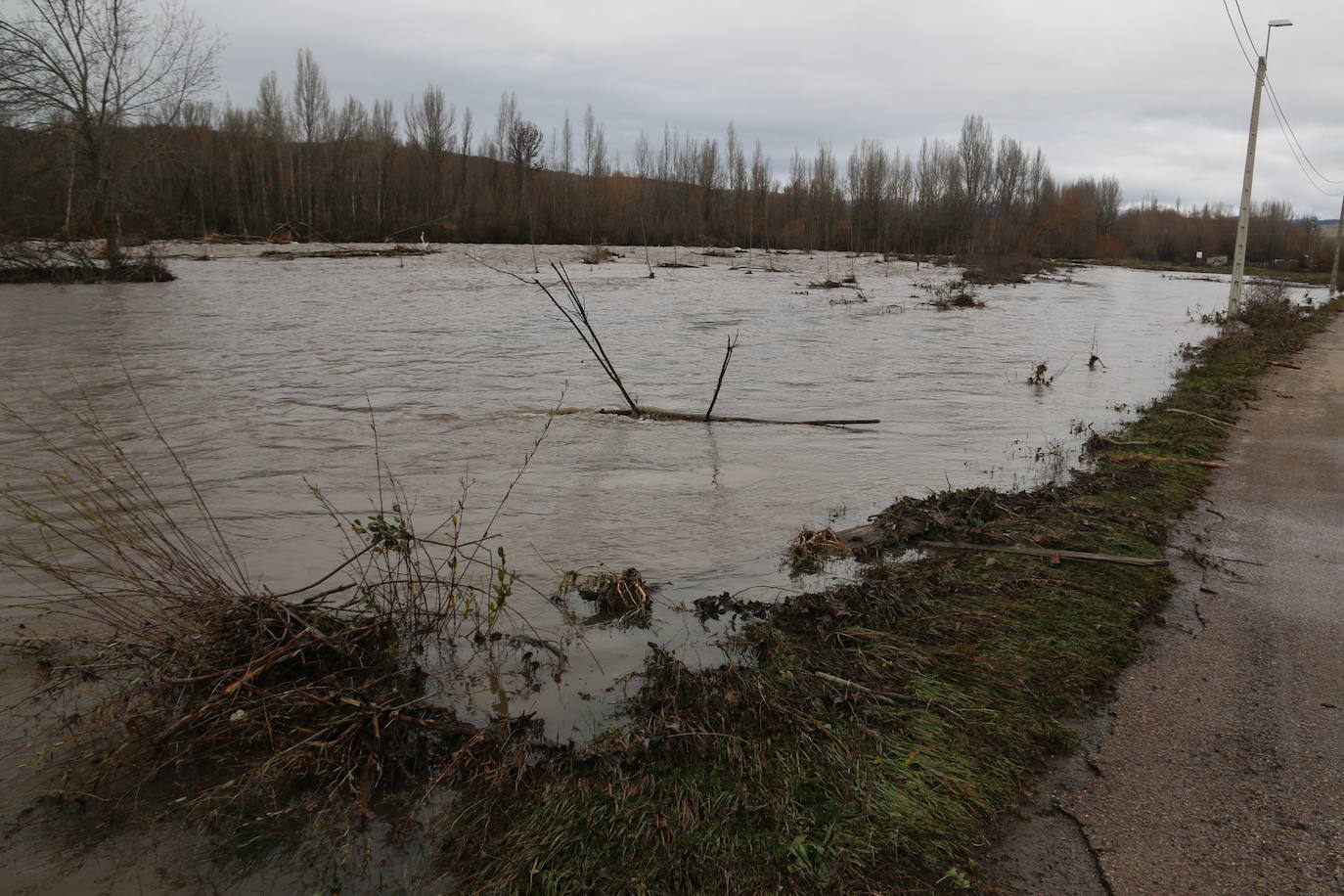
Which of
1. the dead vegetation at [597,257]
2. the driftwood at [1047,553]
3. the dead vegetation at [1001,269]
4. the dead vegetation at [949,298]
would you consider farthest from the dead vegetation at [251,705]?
the dead vegetation at [1001,269]

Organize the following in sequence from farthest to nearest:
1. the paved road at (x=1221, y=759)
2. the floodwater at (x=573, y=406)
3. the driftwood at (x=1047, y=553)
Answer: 1. the floodwater at (x=573, y=406)
2. the driftwood at (x=1047, y=553)
3. the paved road at (x=1221, y=759)

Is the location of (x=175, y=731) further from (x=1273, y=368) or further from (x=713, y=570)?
(x=1273, y=368)

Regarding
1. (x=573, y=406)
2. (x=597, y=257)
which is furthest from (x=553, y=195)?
(x=573, y=406)

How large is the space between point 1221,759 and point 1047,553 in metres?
2.27

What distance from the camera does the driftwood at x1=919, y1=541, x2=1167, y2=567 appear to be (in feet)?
17.8

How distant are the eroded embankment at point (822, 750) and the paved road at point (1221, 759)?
0.62 ft

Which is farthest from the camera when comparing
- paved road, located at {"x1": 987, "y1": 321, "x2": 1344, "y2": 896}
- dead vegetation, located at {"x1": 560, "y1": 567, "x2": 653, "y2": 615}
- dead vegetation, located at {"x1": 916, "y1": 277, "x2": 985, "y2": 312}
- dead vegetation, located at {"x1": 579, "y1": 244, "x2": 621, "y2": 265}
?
dead vegetation, located at {"x1": 579, "y1": 244, "x2": 621, "y2": 265}

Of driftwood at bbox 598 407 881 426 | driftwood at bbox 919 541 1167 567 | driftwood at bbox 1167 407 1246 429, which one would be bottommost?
driftwood at bbox 919 541 1167 567

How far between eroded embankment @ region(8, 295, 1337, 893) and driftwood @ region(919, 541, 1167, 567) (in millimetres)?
60

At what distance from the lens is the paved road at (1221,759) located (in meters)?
2.86

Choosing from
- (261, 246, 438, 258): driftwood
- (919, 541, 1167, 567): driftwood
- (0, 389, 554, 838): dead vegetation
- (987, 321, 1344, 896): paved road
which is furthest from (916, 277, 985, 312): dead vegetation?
(0, 389, 554, 838): dead vegetation

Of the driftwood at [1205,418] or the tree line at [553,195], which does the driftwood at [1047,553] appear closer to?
the driftwood at [1205,418]

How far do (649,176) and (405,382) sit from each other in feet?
205

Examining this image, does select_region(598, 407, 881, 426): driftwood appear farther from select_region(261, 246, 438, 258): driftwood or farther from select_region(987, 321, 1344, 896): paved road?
select_region(261, 246, 438, 258): driftwood
